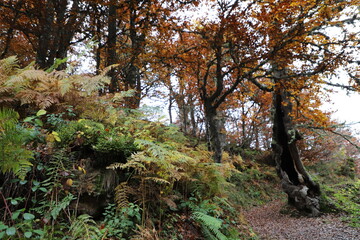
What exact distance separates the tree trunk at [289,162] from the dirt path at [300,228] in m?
0.66

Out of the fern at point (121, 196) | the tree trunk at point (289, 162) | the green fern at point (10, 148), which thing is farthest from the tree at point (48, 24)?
the tree trunk at point (289, 162)

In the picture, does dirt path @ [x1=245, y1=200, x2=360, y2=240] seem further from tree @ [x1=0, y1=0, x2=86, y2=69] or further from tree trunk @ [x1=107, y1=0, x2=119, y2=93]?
tree @ [x1=0, y1=0, x2=86, y2=69]

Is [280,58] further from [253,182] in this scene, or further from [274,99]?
[253,182]

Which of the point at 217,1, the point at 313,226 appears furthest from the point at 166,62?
the point at 313,226

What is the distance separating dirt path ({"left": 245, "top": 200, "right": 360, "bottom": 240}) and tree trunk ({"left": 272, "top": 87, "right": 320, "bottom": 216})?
2.15 ft

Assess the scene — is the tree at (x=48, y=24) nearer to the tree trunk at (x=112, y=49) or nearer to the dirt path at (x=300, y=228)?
the tree trunk at (x=112, y=49)

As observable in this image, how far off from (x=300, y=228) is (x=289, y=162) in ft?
8.82

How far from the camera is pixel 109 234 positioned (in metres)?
2.12

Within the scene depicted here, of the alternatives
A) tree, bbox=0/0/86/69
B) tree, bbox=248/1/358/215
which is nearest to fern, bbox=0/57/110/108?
tree, bbox=0/0/86/69

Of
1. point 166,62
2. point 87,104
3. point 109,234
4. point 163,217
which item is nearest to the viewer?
point 109,234

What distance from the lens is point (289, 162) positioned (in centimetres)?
829

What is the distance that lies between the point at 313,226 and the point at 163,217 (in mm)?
5899

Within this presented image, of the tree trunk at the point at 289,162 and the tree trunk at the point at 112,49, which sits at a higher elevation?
the tree trunk at the point at 112,49

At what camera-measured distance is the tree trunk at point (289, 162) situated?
24.7 feet
